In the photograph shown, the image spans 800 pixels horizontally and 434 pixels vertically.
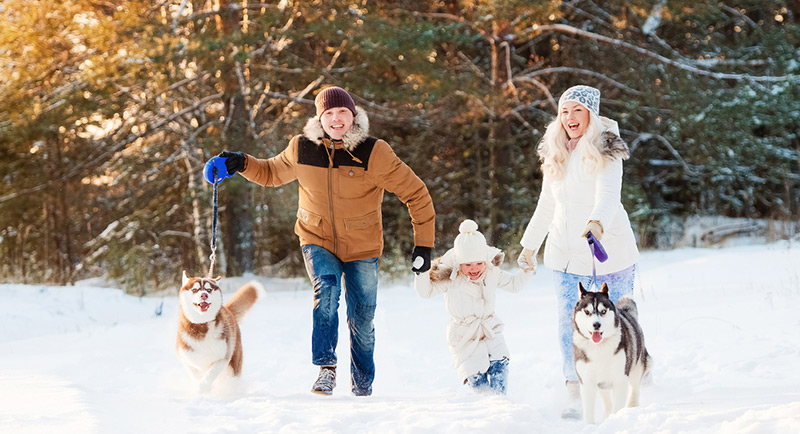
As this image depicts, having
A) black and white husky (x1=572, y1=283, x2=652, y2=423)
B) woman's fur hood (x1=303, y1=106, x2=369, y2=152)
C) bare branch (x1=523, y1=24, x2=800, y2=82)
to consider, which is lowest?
black and white husky (x1=572, y1=283, x2=652, y2=423)

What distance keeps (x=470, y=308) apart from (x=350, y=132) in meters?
1.41

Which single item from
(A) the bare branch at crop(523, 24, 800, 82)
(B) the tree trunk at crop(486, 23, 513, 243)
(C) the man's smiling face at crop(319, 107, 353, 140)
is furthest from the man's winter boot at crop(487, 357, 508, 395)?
(B) the tree trunk at crop(486, 23, 513, 243)

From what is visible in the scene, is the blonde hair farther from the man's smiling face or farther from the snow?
the snow

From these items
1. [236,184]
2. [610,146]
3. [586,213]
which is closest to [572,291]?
[586,213]

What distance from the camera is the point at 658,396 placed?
15.4ft

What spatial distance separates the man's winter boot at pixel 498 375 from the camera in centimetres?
484

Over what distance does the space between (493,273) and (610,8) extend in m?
12.1

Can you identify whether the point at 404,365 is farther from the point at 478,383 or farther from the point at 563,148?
the point at 563,148

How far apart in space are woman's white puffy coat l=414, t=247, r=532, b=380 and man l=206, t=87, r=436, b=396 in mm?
214

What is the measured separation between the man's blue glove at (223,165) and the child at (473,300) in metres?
1.42

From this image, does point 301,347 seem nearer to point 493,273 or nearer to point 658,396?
point 493,273

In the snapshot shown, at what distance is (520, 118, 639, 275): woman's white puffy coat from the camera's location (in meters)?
4.31

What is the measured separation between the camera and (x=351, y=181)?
4719 millimetres

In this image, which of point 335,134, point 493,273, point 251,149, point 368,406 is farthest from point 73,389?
point 251,149
